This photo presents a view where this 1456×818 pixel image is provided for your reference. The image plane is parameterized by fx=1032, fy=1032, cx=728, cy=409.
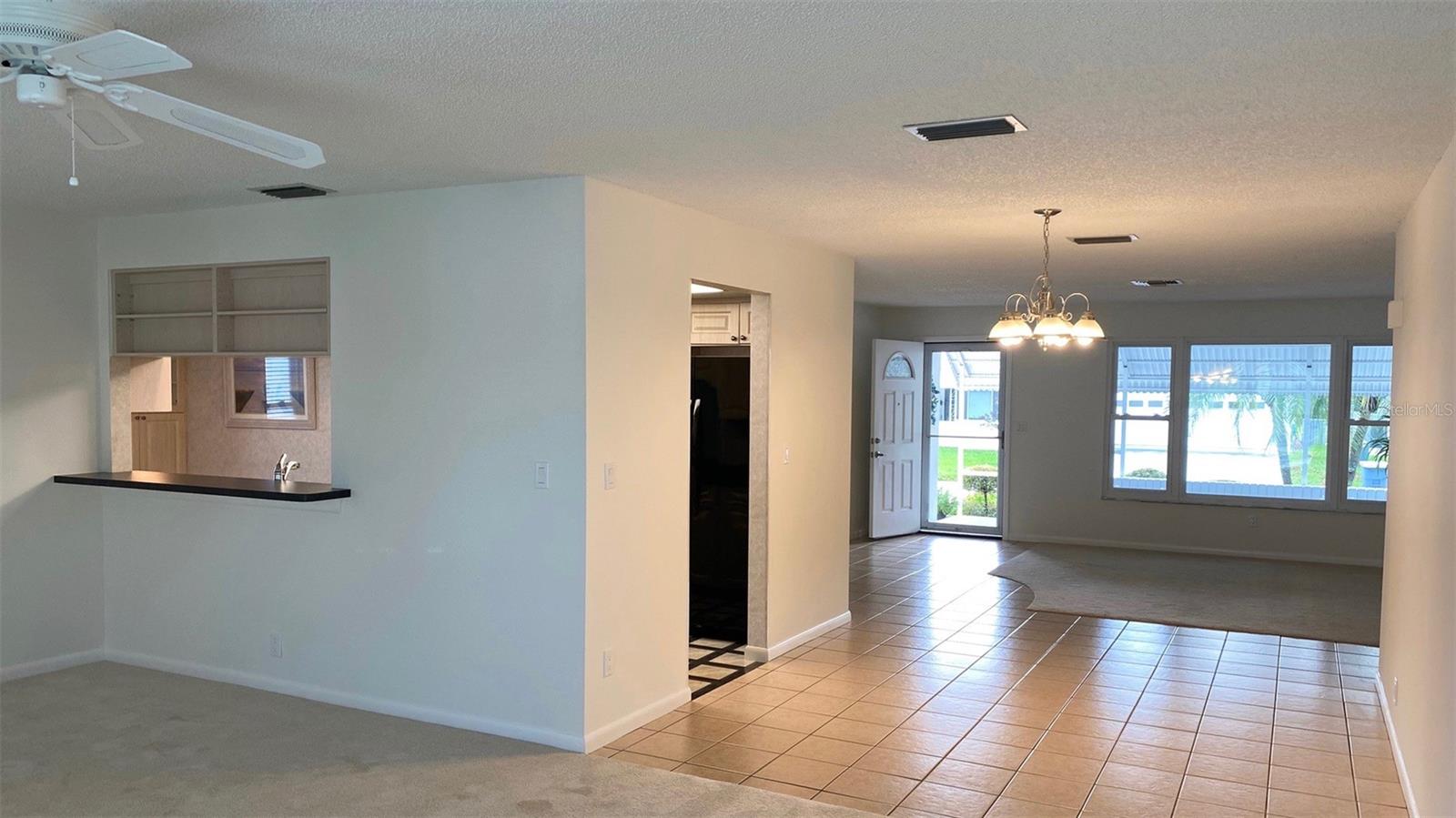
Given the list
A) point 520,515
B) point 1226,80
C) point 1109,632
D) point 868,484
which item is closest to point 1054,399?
point 868,484

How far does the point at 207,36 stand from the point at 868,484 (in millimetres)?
8359

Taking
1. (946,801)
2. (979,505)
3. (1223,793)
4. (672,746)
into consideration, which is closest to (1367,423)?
(979,505)

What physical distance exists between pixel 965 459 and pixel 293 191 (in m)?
7.94

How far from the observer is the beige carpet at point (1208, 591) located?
260 inches

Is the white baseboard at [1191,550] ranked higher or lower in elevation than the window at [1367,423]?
lower

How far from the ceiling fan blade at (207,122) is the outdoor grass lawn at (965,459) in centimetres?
919

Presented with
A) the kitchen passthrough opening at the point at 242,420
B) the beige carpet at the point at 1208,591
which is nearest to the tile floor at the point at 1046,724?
the beige carpet at the point at 1208,591

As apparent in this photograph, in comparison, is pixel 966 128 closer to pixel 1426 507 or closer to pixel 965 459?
pixel 1426 507

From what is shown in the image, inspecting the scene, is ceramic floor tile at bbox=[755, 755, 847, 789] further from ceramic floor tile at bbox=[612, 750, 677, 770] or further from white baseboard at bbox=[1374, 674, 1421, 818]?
white baseboard at bbox=[1374, 674, 1421, 818]

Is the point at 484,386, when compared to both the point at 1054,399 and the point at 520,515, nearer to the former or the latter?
the point at 520,515

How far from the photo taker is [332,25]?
2.33m

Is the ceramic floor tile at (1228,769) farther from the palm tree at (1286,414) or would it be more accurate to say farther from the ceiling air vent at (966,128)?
the palm tree at (1286,414)

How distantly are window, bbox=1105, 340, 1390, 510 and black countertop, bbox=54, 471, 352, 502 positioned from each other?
736cm

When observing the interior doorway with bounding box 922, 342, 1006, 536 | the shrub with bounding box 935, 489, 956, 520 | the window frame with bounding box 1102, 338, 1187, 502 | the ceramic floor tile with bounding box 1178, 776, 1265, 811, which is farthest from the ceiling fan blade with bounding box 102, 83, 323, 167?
the shrub with bounding box 935, 489, 956, 520
